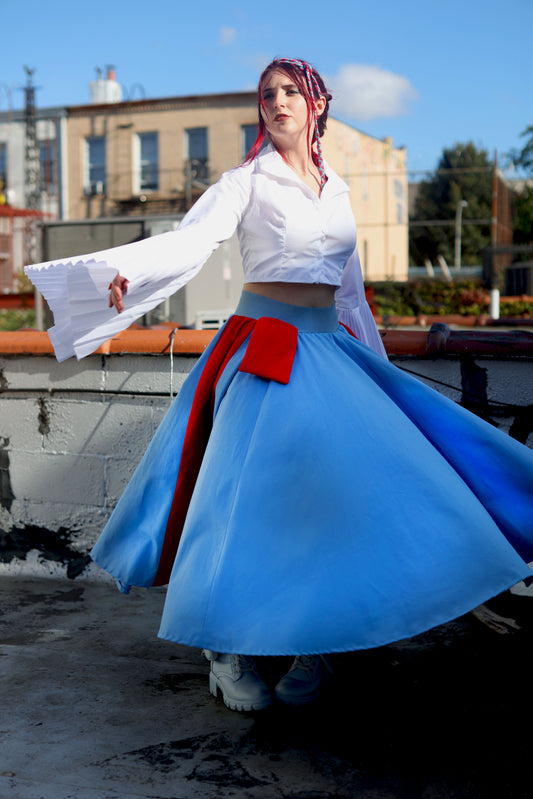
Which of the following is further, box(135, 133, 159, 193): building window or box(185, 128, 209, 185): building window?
box(135, 133, 159, 193): building window

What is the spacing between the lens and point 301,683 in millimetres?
2686

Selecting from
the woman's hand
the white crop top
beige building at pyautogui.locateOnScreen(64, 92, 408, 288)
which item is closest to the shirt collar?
the white crop top

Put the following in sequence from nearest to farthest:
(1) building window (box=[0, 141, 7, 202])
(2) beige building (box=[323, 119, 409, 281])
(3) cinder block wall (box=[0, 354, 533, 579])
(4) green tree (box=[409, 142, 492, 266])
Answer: (3) cinder block wall (box=[0, 354, 533, 579]), (2) beige building (box=[323, 119, 409, 281]), (1) building window (box=[0, 141, 7, 202]), (4) green tree (box=[409, 142, 492, 266])

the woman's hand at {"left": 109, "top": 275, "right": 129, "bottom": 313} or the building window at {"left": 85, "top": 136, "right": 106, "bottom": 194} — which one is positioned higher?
the building window at {"left": 85, "top": 136, "right": 106, "bottom": 194}

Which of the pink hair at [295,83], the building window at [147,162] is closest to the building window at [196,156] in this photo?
the building window at [147,162]

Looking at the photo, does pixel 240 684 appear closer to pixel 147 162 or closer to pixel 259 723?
pixel 259 723

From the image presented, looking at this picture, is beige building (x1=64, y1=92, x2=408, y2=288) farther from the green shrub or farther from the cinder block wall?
the cinder block wall

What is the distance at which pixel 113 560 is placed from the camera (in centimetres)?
283

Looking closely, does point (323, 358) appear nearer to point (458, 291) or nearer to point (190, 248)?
point (190, 248)

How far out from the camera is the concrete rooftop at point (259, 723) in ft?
7.24

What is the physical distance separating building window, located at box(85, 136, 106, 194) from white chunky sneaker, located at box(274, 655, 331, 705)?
91.4 ft

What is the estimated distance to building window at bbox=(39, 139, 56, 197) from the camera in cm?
2993

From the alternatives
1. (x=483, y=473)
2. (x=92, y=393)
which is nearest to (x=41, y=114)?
(x=92, y=393)

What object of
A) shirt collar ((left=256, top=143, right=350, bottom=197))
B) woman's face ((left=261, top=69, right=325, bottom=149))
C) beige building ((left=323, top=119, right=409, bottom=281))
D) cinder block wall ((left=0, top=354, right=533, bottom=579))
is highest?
beige building ((left=323, top=119, right=409, bottom=281))
